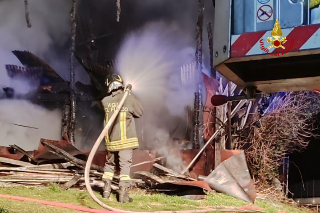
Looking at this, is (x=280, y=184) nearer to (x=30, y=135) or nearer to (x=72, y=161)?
(x=72, y=161)

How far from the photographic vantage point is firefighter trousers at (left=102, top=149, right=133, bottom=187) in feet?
20.9

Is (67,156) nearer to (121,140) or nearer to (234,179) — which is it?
(121,140)

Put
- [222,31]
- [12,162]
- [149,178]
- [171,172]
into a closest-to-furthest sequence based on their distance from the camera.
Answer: [222,31] < [12,162] < [149,178] < [171,172]

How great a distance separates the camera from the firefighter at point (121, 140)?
21.0ft

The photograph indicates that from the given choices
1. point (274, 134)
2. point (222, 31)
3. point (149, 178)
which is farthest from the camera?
point (274, 134)

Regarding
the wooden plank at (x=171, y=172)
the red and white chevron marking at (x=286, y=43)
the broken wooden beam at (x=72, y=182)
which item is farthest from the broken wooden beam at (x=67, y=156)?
the red and white chevron marking at (x=286, y=43)

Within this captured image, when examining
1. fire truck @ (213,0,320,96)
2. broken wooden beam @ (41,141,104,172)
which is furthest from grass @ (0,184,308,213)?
fire truck @ (213,0,320,96)

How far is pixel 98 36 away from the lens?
45.8 ft

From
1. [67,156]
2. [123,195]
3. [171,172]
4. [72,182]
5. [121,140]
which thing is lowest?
[123,195]

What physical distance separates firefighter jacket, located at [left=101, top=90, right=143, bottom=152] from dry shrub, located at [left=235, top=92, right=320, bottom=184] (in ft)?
15.8

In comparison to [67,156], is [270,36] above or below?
above

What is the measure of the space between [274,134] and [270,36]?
24.5 ft

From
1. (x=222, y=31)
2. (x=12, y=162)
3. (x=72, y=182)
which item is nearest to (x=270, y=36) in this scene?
(x=222, y=31)

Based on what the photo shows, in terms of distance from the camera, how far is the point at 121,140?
21.0ft
